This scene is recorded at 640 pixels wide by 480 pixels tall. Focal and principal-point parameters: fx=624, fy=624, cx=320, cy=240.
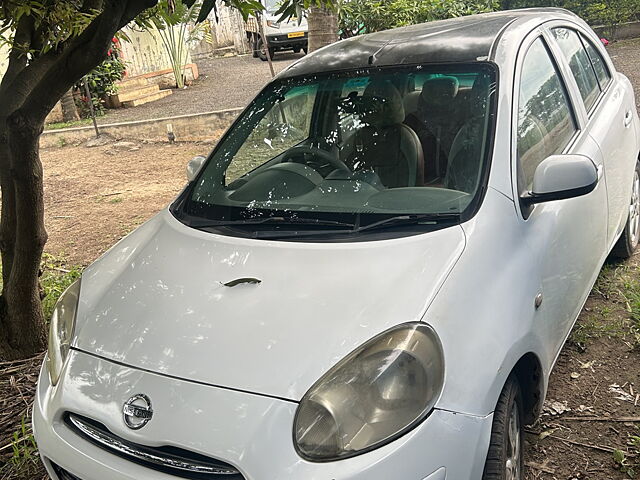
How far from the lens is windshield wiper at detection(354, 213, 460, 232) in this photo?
221 cm

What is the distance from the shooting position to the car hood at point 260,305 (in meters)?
1.80

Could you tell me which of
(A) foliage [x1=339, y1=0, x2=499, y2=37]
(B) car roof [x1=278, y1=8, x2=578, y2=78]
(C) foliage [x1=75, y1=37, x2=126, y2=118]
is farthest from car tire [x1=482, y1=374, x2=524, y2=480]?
(C) foliage [x1=75, y1=37, x2=126, y2=118]

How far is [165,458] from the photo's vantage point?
1719mm

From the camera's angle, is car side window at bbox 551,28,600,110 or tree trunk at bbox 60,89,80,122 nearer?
Result: car side window at bbox 551,28,600,110

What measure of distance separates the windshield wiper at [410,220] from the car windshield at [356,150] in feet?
0.07

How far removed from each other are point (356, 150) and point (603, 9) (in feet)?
39.9

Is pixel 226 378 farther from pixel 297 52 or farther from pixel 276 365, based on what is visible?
pixel 297 52

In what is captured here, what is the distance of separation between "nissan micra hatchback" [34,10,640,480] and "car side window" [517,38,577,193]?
0.6 inches

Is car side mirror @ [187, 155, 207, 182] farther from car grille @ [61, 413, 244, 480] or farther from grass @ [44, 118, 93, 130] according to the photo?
grass @ [44, 118, 93, 130]

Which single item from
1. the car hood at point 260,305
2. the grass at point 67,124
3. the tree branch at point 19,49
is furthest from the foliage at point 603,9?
the car hood at point 260,305

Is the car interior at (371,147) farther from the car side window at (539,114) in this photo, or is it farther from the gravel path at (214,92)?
the gravel path at (214,92)

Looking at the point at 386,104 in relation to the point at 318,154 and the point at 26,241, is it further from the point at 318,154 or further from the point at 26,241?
the point at 26,241

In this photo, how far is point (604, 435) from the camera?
8.66 ft

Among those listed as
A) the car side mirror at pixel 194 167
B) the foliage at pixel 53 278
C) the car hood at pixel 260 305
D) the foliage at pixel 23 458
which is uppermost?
the car side mirror at pixel 194 167
